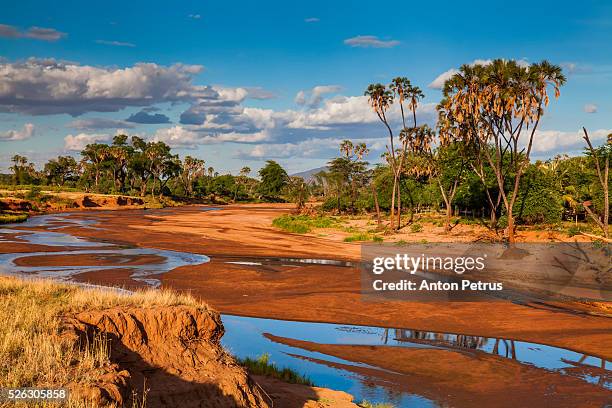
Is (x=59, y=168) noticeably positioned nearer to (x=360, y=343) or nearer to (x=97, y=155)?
(x=97, y=155)

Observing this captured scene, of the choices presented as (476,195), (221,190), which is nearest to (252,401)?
(476,195)

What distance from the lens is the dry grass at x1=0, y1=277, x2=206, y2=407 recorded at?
7.71 meters

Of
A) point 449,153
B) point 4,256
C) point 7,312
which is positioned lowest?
point 4,256

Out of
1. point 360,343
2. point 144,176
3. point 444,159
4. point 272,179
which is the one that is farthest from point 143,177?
point 360,343

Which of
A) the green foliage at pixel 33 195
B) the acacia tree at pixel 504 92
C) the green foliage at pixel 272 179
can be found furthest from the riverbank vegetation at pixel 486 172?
the green foliage at pixel 272 179

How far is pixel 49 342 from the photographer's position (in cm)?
855

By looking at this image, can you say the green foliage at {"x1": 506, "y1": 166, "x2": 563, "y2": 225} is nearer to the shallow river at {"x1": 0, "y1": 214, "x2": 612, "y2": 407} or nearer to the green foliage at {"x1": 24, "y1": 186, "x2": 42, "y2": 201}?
the shallow river at {"x1": 0, "y1": 214, "x2": 612, "y2": 407}

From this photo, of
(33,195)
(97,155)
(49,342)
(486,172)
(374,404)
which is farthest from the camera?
(97,155)

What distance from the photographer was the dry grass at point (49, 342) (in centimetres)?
771

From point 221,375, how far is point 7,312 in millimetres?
4346

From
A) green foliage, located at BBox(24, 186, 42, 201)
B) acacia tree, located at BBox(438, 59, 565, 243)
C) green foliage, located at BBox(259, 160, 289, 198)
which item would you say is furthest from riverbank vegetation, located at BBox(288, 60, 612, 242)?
green foliage, located at BBox(259, 160, 289, 198)

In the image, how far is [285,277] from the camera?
3092 cm

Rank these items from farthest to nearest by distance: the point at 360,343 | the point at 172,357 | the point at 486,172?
the point at 486,172 → the point at 360,343 → the point at 172,357

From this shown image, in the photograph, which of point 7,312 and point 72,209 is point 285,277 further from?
point 72,209
